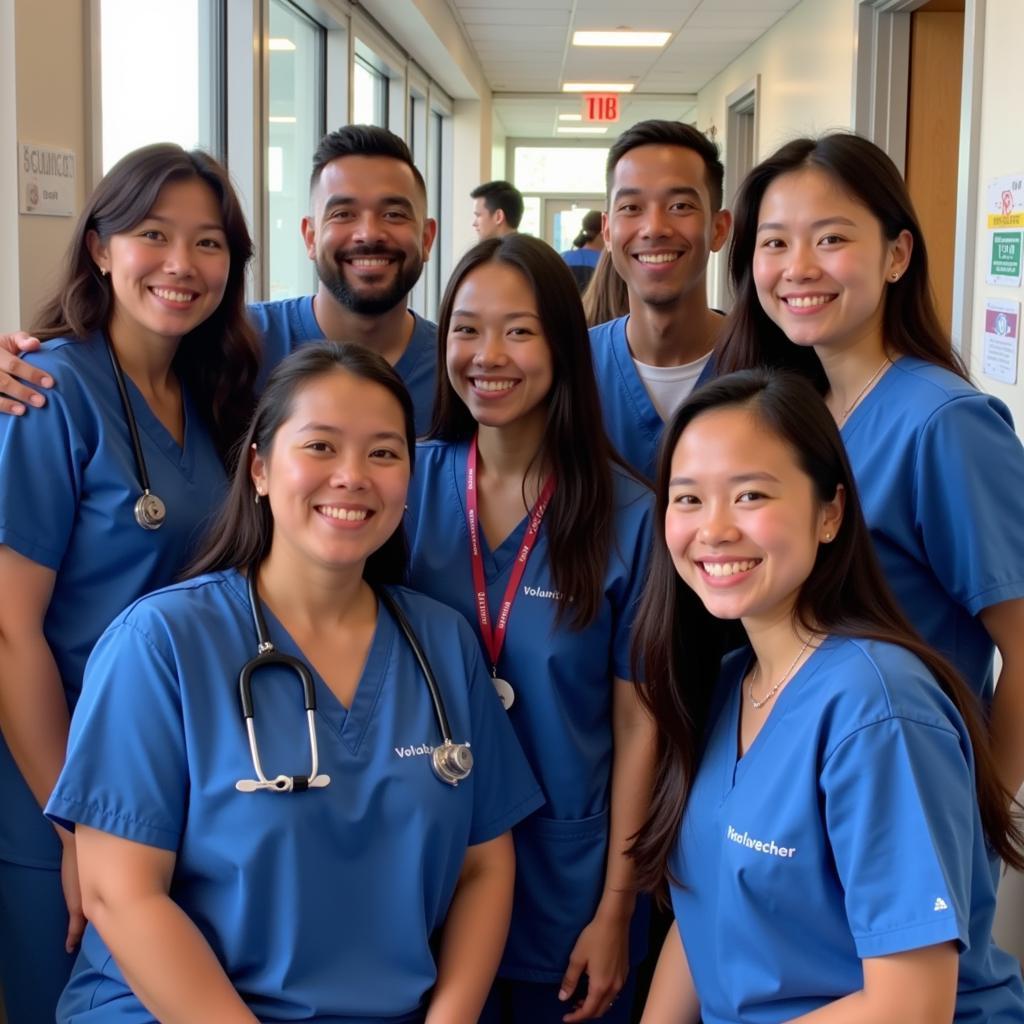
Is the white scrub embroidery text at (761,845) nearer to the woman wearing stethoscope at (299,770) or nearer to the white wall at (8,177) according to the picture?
the woman wearing stethoscope at (299,770)

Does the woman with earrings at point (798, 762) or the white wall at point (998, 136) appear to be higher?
the white wall at point (998, 136)

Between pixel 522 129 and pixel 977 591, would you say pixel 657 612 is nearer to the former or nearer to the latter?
pixel 977 591

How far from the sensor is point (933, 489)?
1521 mm

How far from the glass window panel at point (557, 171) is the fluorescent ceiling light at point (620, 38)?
6.81 m

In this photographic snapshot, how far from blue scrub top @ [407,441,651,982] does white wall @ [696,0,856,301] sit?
9.94 feet

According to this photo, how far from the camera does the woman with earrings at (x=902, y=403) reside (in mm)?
1497

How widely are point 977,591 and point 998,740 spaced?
0.23 meters

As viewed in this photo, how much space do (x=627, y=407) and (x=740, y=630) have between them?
30.3 inches

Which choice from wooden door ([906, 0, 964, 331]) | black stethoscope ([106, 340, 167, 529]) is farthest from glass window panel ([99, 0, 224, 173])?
wooden door ([906, 0, 964, 331])

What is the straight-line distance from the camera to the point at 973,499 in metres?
1.48

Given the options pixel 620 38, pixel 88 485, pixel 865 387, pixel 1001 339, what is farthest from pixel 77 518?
pixel 620 38

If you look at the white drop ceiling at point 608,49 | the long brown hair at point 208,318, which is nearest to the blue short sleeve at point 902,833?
the long brown hair at point 208,318

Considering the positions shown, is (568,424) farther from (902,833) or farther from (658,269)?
(902,833)

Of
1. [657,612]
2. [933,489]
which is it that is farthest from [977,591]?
[657,612]
